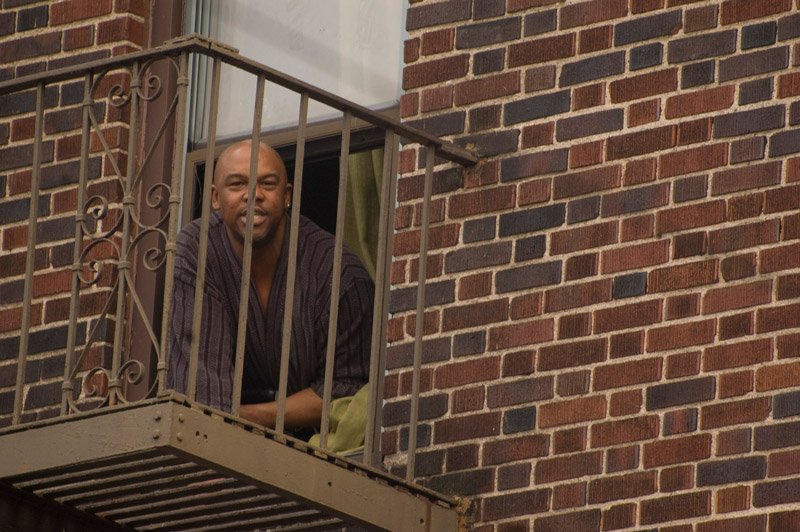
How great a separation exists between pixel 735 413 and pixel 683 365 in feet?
0.77

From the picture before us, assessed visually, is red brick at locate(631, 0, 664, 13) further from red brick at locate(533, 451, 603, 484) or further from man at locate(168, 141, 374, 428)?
red brick at locate(533, 451, 603, 484)

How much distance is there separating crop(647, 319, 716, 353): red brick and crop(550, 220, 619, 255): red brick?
354mm

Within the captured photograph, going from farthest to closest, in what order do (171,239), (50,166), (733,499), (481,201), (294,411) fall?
(50,166), (294,411), (481,201), (733,499), (171,239)

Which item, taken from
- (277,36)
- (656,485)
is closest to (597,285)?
(656,485)

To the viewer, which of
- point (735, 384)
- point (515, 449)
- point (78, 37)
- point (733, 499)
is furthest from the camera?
point (78, 37)

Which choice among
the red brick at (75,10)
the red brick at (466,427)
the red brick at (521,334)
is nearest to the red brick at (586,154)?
the red brick at (521,334)

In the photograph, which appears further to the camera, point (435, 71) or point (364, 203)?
point (364, 203)

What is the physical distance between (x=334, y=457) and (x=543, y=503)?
69 centimetres

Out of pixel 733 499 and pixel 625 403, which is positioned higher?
pixel 625 403

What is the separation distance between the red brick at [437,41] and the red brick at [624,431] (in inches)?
59.1

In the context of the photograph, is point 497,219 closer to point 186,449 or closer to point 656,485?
point 656,485

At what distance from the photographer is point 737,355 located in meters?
5.98

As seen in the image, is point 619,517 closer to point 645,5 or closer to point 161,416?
point 161,416

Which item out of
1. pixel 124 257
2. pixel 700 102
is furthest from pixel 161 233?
pixel 700 102
